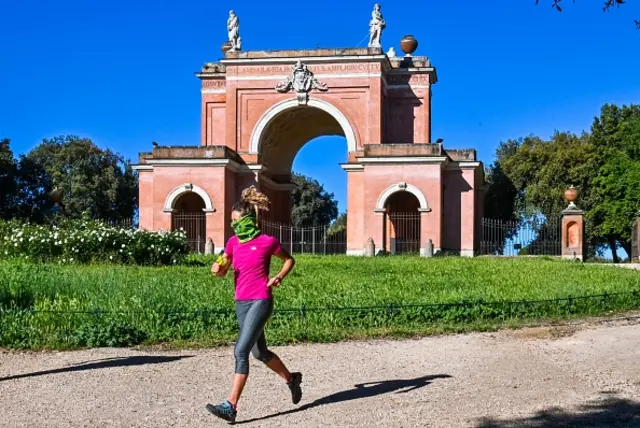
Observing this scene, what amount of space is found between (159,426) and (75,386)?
5.44 ft

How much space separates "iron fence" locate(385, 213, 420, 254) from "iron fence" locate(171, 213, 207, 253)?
27.5ft

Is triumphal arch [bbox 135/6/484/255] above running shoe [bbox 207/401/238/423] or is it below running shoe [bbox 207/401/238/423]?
above

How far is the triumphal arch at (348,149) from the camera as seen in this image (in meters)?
34.3

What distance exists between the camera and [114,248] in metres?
20.9

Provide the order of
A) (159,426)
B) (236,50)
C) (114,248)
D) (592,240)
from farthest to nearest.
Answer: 1. (592,240)
2. (236,50)
3. (114,248)
4. (159,426)

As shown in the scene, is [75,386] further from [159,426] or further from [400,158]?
[400,158]

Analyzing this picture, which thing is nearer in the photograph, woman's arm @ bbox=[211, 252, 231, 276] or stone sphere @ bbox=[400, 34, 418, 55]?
woman's arm @ bbox=[211, 252, 231, 276]

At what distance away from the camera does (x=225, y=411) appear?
6.31 m

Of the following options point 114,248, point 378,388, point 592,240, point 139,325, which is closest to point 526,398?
point 378,388

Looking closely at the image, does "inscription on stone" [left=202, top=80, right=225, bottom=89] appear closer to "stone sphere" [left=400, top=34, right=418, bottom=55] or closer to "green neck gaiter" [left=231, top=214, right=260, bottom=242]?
"stone sphere" [left=400, top=34, right=418, bottom=55]

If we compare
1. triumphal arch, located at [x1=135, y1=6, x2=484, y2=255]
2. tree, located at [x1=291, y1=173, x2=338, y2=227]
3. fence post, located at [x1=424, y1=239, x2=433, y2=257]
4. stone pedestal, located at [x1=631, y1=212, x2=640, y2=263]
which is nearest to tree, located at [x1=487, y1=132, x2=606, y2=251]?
triumphal arch, located at [x1=135, y1=6, x2=484, y2=255]

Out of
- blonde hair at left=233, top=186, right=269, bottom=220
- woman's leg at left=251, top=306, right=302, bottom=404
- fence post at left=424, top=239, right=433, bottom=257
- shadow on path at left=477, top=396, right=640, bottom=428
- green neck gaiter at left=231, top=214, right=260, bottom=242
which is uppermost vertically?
blonde hair at left=233, top=186, right=269, bottom=220

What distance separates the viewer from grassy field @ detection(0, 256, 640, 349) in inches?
394

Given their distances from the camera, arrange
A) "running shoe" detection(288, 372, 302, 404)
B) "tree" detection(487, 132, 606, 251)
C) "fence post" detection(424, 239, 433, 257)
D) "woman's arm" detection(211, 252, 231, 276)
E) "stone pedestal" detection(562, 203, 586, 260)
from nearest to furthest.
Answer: "woman's arm" detection(211, 252, 231, 276)
"running shoe" detection(288, 372, 302, 404)
"stone pedestal" detection(562, 203, 586, 260)
"fence post" detection(424, 239, 433, 257)
"tree" detection(487, 132, 606, 251)
